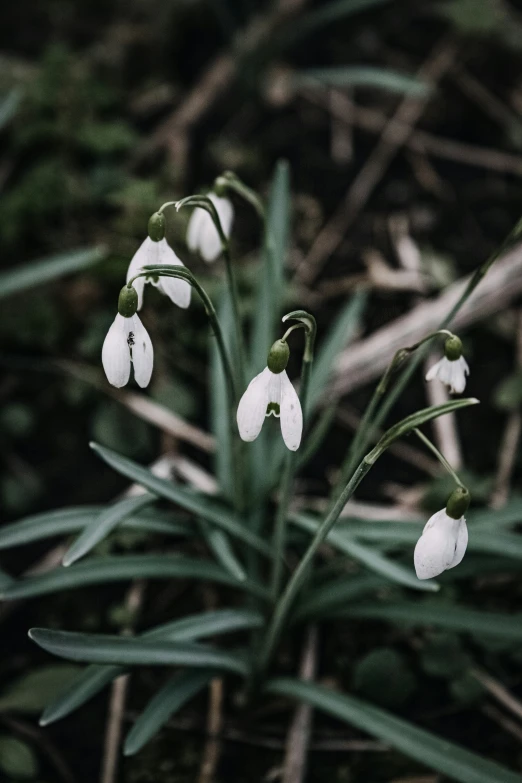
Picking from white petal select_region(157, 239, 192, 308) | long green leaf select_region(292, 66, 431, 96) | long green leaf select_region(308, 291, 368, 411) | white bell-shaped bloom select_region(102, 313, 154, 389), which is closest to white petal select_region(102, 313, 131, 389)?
white bell-shaped bloom select_region(102, 313, 154, 389)

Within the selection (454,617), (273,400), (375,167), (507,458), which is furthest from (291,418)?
(375,167)

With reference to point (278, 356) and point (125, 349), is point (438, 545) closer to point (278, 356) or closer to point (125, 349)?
point (278, 356)

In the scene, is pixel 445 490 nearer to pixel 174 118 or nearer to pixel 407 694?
pixel 407 694

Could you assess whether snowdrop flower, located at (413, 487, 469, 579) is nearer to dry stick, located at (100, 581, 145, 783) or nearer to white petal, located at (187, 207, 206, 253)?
white petal, located at (187, 207, 206, 253)

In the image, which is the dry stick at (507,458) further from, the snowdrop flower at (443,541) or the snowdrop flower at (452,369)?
the snowdrop flower at (443,541)

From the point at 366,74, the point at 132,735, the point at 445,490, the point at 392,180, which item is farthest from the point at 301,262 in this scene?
the point at 132,735

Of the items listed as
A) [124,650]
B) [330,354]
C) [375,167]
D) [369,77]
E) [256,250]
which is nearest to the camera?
[124,650]
